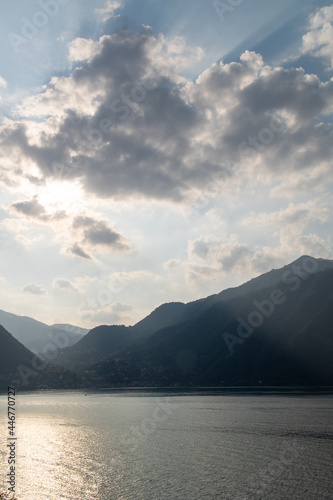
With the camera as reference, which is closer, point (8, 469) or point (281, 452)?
point (8, 469)

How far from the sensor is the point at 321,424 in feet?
325

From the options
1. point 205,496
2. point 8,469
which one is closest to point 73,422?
point 8,469

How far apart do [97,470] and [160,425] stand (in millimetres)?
55046

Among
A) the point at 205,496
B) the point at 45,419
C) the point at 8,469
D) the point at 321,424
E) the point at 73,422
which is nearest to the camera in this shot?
the point at 205,496

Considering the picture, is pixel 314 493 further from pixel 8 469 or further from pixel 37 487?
pixel 8 469

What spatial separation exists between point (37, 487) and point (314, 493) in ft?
125

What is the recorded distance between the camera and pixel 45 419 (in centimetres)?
13075

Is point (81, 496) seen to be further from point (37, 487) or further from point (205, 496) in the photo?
point (205, 496)

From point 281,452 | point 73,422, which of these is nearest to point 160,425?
point 73,422

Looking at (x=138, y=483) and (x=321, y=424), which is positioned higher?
(x=138, y=483)

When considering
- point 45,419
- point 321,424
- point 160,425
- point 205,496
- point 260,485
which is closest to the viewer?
point 205,496

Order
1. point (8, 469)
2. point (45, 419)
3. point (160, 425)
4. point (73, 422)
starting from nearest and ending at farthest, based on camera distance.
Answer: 1. point (8, 469)
2. point (160, 425)
3. point (73, 422)
4. point (45, 419)

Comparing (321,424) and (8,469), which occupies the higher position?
(8,469)

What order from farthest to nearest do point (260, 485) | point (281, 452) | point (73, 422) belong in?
1. point (73, 422)
2. point (281, 452)
3. point (260, 485)
